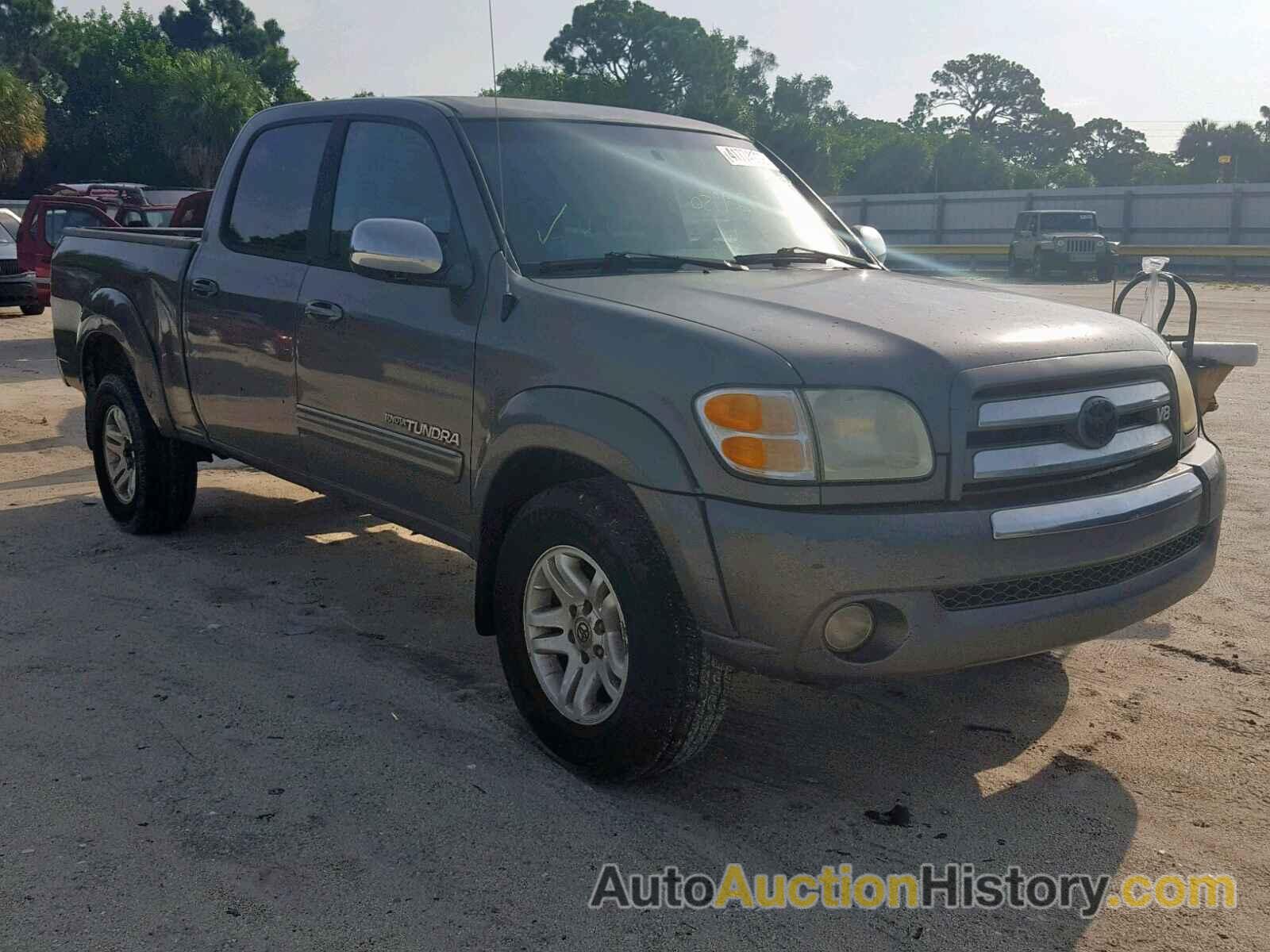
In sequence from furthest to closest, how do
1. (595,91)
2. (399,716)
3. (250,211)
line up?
(595,91) → (250,211) → (399,716)

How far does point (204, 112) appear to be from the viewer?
47969 mm

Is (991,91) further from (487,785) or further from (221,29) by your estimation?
(487,785)

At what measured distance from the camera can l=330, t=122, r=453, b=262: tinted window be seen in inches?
171

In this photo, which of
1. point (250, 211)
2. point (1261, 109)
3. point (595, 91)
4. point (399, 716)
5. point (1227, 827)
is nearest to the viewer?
point (1227, 827)

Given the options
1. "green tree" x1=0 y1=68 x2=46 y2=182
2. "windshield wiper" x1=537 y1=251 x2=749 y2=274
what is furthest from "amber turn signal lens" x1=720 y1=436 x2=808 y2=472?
"green tree" x1=0 y1=68 x2=46 y2=182

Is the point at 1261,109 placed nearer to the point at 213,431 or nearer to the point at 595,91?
the point at 595,91

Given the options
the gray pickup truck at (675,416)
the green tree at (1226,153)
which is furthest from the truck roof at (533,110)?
the green tree at (1226,153)

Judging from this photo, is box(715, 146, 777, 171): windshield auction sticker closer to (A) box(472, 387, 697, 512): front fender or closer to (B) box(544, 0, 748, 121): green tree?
(A) box(472, 387, 697, 512): front fender

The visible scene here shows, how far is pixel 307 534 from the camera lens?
6484 millimetres

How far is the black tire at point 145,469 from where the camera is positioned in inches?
239

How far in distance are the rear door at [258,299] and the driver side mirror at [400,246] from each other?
0.83 meters

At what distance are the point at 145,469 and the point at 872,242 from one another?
3439 millimetres

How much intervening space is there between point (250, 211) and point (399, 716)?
2310 mm

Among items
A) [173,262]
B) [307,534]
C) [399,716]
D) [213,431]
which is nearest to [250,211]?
[173,262]
